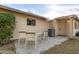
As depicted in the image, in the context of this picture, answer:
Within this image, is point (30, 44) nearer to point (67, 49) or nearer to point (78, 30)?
point (67, 49)

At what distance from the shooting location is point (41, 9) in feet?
5.80

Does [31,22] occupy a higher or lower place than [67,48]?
higher

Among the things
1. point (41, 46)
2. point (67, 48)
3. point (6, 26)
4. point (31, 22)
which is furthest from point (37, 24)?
point (67, 48)

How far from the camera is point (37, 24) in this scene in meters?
1.69

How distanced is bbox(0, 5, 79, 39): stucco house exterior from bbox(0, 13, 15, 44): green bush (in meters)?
0.06

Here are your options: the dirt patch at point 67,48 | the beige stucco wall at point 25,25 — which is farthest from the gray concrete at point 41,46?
the beige stucco wall at point 25,25

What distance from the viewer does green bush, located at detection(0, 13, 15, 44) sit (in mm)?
1600

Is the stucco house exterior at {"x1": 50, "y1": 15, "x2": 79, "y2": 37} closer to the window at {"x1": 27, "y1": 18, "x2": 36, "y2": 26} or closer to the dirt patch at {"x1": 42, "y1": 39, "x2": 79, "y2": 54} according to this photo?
the dirt patch at {"x1": 42, "y1": 39, "x2": 79, "y2": 54}

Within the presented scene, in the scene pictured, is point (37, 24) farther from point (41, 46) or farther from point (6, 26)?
point (6, 26)

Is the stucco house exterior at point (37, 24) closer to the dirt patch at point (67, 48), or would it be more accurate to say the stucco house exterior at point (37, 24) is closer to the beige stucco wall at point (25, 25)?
the beige stucco wall at point (25, 25)

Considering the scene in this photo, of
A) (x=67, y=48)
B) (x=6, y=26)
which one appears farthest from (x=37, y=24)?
(x=67, y=48)

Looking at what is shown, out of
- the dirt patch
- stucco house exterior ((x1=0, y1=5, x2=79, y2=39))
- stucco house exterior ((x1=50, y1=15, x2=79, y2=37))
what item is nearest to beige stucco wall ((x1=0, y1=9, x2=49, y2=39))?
stucco house exterior ((x1=0, y1=5, x2=79, y2=39))

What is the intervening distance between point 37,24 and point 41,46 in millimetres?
295

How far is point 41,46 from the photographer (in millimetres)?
1707
